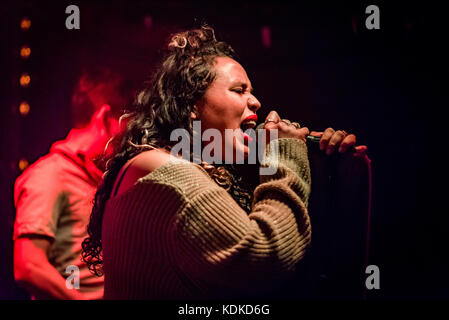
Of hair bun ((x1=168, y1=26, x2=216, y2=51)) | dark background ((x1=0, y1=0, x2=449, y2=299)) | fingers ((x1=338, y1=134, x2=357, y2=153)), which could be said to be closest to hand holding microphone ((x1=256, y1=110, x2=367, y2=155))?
fingers ((x1=338, y1=134, x2=357, y2=153))

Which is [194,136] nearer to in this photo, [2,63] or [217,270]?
[217,270]

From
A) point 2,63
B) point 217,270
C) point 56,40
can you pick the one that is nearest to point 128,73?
point 56,40

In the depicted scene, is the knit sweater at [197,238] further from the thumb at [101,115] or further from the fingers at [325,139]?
the thumb at [101,115]

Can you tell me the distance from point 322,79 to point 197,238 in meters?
1.41

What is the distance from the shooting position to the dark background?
183 centimetres

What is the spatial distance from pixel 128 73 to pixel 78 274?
117cm

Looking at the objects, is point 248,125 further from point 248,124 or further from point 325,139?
point 325,139

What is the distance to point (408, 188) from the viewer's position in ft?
6.20

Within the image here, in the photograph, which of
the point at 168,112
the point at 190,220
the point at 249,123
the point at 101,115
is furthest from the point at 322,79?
the point at 190,220

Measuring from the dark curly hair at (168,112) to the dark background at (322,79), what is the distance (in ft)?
2.28

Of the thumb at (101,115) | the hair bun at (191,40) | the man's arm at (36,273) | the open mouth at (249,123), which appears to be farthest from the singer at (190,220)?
the thumb at (101,115)

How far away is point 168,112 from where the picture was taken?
53.0 inches

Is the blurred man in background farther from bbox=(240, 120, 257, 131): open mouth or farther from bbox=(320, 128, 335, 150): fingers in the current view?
bbox=(320, 128, 335, 150): fingers

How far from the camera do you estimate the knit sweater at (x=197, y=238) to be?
3.13 ft
